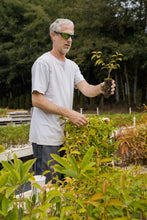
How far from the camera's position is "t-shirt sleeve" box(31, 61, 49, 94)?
2.14 metres

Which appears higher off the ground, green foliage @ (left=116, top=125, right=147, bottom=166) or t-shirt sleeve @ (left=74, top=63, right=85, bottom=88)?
t-shirt sleeve @ (left=74, top=63, right=85, bottom=88)

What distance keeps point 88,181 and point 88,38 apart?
1897cm

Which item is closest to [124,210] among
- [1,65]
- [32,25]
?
[32,25]

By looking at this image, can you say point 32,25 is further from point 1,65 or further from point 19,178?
point 19,178

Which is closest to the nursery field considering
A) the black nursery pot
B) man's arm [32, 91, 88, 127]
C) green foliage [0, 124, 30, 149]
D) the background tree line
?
man's arm [32, 91, 88, 127]

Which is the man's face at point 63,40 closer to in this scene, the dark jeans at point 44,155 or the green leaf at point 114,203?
the dark jeans at point 44,155

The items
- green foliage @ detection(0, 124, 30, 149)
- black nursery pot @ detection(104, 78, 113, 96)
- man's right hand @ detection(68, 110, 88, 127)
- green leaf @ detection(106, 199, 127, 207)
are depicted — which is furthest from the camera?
green foliage @ detection(0, 124, 30, 149)

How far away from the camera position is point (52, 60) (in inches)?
90.7

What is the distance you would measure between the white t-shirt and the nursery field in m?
0.21

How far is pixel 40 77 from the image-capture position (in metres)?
2.19

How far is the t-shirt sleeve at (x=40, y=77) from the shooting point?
7.01 ft

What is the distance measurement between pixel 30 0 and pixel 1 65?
7.56 meters

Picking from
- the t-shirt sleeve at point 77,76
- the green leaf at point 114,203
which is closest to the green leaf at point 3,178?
the green leaf at point 114,203

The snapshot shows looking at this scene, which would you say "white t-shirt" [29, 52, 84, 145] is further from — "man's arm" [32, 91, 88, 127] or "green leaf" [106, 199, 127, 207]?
"green leaf" [106, 199, 127, 207]
